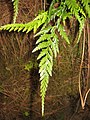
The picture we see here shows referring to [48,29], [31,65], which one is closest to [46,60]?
[48,29]

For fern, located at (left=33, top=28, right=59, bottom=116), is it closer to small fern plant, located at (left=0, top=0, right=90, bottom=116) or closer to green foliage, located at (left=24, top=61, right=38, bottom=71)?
small fern plant, located at (left=0, top=0, right=90, bottom=116)

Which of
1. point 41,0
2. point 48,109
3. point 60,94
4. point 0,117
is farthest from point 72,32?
point 0,117

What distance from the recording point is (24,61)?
202 centimetres

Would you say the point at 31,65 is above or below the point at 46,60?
below

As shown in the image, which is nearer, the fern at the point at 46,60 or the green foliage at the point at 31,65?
the fern at the point at 46,60

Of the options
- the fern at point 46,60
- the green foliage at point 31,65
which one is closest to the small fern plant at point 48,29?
the fern at point 46,60

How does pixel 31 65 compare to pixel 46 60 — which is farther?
pixel 31 65

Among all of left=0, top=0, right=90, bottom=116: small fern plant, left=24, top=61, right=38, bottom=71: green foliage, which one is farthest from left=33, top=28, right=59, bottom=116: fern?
left=24, top=61, right=38, bottom=71: green foliage

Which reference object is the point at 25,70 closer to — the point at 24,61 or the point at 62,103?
the point at 24,61

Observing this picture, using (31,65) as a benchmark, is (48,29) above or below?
above

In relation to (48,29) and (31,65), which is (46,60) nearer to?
(48,29)

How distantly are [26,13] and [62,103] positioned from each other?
0.85 metres

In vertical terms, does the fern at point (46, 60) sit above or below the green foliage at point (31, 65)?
above

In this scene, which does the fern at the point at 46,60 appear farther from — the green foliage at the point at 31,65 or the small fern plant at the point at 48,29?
the green foliage at the point at 31,65
